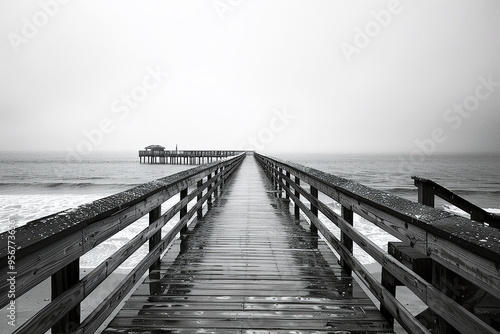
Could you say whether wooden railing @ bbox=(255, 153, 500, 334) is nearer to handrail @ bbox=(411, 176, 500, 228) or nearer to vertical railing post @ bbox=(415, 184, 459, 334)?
vertical railing post @ bbox=(415, 184, 459, 334)

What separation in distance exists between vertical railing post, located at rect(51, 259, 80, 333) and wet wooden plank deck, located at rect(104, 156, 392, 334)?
0.75 m

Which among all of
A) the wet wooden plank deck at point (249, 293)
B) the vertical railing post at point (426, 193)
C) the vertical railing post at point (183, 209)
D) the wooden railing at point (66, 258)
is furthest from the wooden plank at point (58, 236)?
the vertical railing post at point (426, 193)

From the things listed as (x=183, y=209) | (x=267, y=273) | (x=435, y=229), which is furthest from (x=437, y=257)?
(x=183, y=209)

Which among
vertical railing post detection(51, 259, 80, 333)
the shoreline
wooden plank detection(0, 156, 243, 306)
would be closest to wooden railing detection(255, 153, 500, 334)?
wooden plank detection(0, 156, 243, 306)

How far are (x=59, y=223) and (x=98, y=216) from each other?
11.1 inches

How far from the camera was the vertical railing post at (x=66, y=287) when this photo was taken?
5.35 ft

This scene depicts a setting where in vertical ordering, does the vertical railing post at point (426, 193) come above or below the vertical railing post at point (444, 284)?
above

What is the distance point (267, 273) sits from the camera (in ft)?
11.8

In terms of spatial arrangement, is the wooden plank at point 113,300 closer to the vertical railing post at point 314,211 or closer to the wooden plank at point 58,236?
the wooden plank at point 58,236

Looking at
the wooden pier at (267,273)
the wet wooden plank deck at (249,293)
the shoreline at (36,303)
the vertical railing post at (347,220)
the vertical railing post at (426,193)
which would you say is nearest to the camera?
the wooden pier at (267,273)

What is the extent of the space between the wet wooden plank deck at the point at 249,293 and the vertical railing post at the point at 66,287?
0.75 m

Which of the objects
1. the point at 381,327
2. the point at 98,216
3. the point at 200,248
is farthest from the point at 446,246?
the point at 200,248

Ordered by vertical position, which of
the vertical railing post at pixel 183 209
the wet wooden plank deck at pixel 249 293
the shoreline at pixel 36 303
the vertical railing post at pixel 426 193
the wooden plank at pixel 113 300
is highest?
the vertical railing post at pixel 426 193

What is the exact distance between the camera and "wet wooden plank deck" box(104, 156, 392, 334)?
2490 mm
